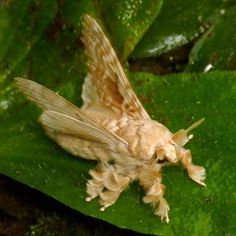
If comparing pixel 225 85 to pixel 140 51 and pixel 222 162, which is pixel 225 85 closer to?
pixel 222 162

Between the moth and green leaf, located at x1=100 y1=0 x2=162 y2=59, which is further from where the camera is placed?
green leaf, located at x1=100 y1=0 x2=162 y2=59

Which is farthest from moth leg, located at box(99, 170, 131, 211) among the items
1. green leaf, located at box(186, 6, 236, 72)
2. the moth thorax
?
green leaf, located at box(186, 6, 236, 72)

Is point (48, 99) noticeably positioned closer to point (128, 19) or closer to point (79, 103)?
point (79, 103)

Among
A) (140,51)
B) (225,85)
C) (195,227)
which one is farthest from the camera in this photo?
(140,51)

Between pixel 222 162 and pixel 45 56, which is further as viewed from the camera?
pixel 45 56

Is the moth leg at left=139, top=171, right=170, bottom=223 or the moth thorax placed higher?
the moth thorax

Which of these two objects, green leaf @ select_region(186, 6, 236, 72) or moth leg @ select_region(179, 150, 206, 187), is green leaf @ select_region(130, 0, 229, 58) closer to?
green leaf @ select_region(186, 6, 236, 72)

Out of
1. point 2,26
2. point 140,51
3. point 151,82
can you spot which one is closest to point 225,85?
point 151,82

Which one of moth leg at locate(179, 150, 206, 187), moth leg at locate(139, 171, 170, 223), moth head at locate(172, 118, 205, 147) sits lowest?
moth leg at locate(139, 171, 170, 223)
